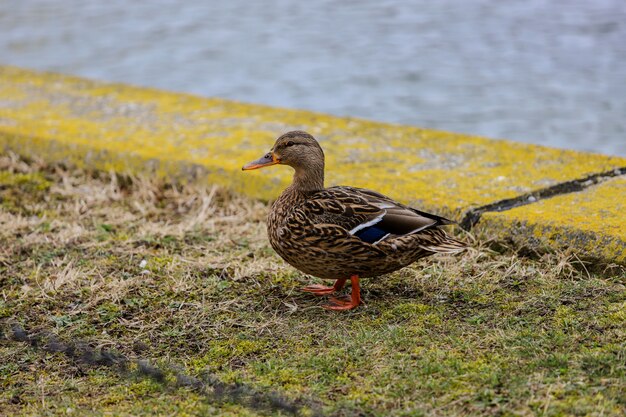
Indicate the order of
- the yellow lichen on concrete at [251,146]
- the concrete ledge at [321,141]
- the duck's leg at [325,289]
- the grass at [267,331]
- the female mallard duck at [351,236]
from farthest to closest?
the yellow lichen on concrete at [251,146]
the concrete ledge at [321,141]
the duck's leg at [325,289]
the female mallard duck at [351,236]
the grass at [267,331]

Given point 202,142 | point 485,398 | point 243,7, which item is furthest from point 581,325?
point 243,7

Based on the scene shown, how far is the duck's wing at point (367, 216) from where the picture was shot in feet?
12.9

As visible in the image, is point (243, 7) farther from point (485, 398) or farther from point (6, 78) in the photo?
point (485, 398)

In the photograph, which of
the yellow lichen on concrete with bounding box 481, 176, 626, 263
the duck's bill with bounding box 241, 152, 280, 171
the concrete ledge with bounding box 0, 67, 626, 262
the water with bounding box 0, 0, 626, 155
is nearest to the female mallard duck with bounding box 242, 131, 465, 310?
the duck's bill with bounding box 241, 152, 280, 171

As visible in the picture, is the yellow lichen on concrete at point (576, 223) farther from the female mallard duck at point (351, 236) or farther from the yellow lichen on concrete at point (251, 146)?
the female mallard duck at point (351, 236)

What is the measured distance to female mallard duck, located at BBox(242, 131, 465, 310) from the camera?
3.90 metres

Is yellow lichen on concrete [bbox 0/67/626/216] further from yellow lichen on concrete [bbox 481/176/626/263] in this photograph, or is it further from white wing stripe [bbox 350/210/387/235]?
white wing stripe [bbox 350/210/387/235]

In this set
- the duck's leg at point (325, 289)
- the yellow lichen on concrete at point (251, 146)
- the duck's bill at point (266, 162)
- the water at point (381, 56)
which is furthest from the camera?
the water at point (381, 56)

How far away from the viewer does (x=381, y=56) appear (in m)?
10.8

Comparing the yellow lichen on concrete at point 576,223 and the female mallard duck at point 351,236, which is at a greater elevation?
the female mallard duck at point 351,236

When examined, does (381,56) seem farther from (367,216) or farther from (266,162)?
(367,216)

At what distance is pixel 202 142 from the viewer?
5.96 metres

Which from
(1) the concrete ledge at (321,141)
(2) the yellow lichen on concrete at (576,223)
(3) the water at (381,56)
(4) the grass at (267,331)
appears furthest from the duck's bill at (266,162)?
(3) the water at (381,56)

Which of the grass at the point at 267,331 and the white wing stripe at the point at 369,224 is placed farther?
the white wing stripe at the point at 369,224
